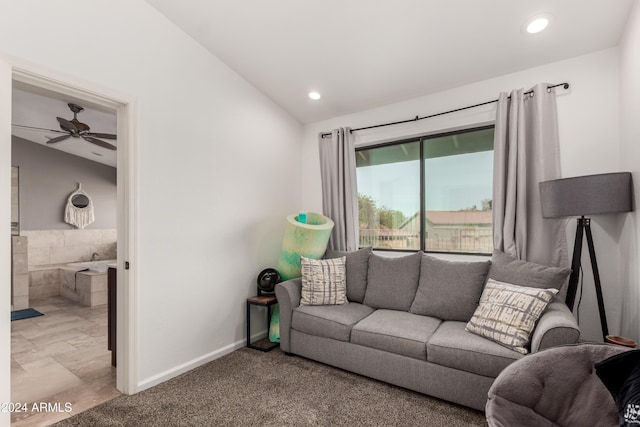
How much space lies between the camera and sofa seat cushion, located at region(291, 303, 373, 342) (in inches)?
102

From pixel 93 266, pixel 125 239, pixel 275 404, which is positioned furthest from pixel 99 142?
pixel 275 404

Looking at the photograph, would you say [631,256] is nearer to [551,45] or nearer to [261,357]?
[551,45]

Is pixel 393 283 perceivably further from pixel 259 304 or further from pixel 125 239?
pixel 125 239

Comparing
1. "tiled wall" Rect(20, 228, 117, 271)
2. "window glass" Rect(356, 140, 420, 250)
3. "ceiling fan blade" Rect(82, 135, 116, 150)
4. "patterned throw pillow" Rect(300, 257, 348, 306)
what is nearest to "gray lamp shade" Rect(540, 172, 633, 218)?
"window glass" Rect(356, 140, 420, 250)

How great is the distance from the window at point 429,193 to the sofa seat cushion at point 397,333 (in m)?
1.03

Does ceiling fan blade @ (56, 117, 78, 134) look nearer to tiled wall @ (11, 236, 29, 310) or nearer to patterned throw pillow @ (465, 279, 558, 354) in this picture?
tiled wall @ (11, 236, 29, 310)

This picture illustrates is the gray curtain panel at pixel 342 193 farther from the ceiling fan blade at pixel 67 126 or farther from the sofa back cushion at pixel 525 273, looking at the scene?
the ceiling fan blade at pixel 67 126

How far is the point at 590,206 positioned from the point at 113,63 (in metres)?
3.33

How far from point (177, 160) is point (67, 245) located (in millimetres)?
4894

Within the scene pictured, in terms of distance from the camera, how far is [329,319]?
2668 millimetres

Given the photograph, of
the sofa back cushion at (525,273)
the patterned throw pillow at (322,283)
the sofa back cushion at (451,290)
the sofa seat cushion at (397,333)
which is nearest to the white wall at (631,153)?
the sofa back cushion at (525,273)

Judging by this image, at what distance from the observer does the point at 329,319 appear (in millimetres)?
2668

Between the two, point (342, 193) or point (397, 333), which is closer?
point (397, 333)

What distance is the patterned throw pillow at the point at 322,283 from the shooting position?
296 centimetres
